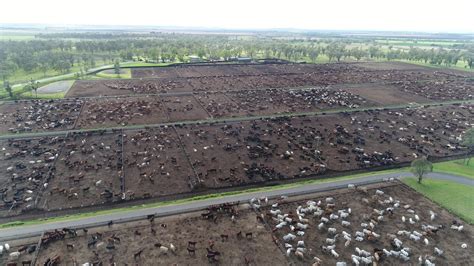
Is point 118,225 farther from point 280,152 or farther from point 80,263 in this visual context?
point 280,152

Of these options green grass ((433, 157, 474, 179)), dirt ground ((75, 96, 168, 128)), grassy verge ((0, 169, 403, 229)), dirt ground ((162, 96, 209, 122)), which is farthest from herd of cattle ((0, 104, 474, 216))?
dirt ground ((162, 96, 209, 122))

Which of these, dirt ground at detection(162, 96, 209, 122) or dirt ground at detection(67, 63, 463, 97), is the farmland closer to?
dirt ground at detection(162, 96, 209, 122)

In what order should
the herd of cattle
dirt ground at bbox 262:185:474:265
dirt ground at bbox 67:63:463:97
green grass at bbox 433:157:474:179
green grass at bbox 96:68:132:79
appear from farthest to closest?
1. green grass at bbox 96:68:132:79
2. dirt ground at bbox 67:63:463:97
3. green grass at bbox 433:157:474:179
4. the herd of cattle
5. dirt ground at bbox 262:185:474:265

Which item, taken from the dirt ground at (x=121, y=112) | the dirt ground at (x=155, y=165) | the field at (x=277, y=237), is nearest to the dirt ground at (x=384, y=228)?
the field at (x=277, y=237)

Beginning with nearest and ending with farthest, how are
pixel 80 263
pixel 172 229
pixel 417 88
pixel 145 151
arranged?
pixel 80 263, pixel 172 229, pixel 145 151, pixel 417 88

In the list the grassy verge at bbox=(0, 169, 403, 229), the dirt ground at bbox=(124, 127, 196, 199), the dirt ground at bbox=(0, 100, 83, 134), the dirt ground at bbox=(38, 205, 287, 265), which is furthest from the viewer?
the dirt ground at bbox=(0, 100, 83, 134)

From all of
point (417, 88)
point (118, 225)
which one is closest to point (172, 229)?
point (118, 225)

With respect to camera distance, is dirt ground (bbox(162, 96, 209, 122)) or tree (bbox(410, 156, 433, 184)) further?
dirt ground (bbox(162, 96, 209, 122))

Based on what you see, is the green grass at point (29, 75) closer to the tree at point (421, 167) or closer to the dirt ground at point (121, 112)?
the dirt ground at point (121, 112)
